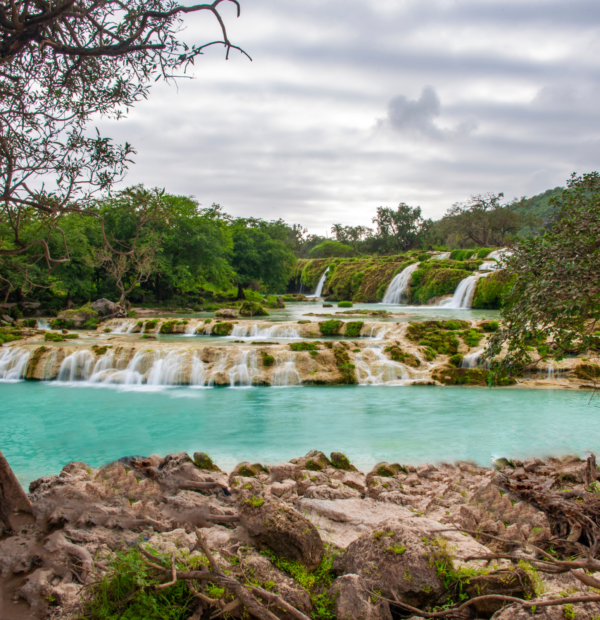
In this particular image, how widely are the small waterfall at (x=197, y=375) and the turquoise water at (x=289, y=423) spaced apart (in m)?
0.59

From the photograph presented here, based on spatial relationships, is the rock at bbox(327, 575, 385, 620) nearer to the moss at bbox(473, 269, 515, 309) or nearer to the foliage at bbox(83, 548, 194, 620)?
the foliage at bbox(83, 548, 194, 620)

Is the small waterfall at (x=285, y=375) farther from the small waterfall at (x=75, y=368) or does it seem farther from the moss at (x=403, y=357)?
the small waterfall at (x=75, y=368)

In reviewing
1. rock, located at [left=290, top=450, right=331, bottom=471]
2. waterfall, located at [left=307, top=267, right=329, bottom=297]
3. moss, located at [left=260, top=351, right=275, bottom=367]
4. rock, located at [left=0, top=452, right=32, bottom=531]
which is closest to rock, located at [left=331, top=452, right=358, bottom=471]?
rock, located at [left=290, top=450, right=331, bottom=471]

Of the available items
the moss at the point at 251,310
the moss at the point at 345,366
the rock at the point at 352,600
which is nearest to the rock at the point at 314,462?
the rock at the point at 352,600

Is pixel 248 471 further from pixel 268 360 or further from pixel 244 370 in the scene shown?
pixel 268 360

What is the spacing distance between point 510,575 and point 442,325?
1516 cm

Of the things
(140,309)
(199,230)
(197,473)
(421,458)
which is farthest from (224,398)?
(199,230)

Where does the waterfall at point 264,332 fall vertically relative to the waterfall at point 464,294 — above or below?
below

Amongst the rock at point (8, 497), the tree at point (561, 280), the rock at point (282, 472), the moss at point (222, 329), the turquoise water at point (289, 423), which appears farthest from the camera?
the moss at point (222, 329)

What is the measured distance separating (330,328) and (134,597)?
1713cm

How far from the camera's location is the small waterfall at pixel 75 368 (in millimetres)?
14484

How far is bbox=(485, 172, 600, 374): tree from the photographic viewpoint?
4.74 m

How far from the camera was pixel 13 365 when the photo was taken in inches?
580

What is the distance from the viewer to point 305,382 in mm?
13969
